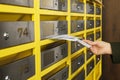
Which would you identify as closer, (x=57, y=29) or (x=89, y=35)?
(x=57, y=29)

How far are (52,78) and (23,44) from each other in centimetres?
30

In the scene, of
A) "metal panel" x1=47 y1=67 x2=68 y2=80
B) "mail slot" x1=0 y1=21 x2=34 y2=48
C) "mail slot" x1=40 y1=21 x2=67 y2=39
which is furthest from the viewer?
"metal panel" x1=47 y1=67 x2=68 y2=80

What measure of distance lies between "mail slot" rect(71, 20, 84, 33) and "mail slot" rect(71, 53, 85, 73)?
175 millimetres

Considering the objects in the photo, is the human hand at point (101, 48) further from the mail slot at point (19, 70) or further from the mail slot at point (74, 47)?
the mail slot at point (19, 70)

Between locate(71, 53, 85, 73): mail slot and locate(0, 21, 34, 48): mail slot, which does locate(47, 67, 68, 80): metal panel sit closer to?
locate(71, 53, 85, 73): mail slot

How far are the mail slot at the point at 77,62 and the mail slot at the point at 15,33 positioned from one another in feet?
1.80

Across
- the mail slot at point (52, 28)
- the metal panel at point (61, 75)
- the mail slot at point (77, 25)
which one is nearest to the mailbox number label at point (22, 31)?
the mail slot at point (52, 28)

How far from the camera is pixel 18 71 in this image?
682 millimetres

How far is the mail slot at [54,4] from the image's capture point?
865mm

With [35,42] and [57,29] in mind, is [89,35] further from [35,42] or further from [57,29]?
[35,42]

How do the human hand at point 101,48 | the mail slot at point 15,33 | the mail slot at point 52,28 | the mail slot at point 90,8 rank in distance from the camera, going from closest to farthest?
the mail slot at point 15,33 → the mail slot at point 52,28 → the human hand at point 101,48 → the mail slot at point 90,8

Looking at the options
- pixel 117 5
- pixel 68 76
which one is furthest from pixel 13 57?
pixel 117 5

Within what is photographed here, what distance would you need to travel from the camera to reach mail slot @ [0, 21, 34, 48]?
0.61 meters

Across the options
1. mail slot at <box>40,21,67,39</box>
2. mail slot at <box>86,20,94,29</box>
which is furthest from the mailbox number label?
mail slot at <box>86,20,94,29</box>
